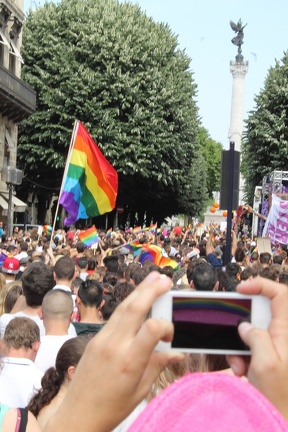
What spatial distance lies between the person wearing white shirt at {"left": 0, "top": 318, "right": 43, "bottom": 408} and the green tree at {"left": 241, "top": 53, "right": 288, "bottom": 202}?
37.5 metres

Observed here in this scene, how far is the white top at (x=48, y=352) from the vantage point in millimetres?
5598

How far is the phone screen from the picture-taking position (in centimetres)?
141

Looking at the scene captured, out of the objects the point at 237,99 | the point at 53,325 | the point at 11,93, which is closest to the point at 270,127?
the point at 11,93

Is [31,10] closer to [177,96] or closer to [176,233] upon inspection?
[177,96]

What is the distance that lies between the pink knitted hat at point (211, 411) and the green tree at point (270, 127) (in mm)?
41098

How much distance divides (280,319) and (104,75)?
123 ft

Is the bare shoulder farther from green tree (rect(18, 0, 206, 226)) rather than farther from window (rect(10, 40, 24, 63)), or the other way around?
green tree (rect(18, 0, 206, 226))

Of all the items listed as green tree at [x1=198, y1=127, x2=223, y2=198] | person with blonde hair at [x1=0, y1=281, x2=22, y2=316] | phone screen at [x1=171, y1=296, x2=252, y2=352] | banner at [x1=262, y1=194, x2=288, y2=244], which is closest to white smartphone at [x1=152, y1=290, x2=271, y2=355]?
phone screen at [x1=171, y1=296, x2=252, y2=352]

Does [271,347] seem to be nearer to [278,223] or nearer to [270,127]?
[278,223]

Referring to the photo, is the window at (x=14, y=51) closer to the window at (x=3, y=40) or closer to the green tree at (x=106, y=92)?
the window at (x=3, y=40)

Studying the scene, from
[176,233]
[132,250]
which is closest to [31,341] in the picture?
[132,250]

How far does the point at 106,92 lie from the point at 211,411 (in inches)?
1473

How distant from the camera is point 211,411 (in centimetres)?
118

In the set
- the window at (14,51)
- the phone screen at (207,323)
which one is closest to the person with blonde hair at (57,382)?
the phone screen at (207,323)
